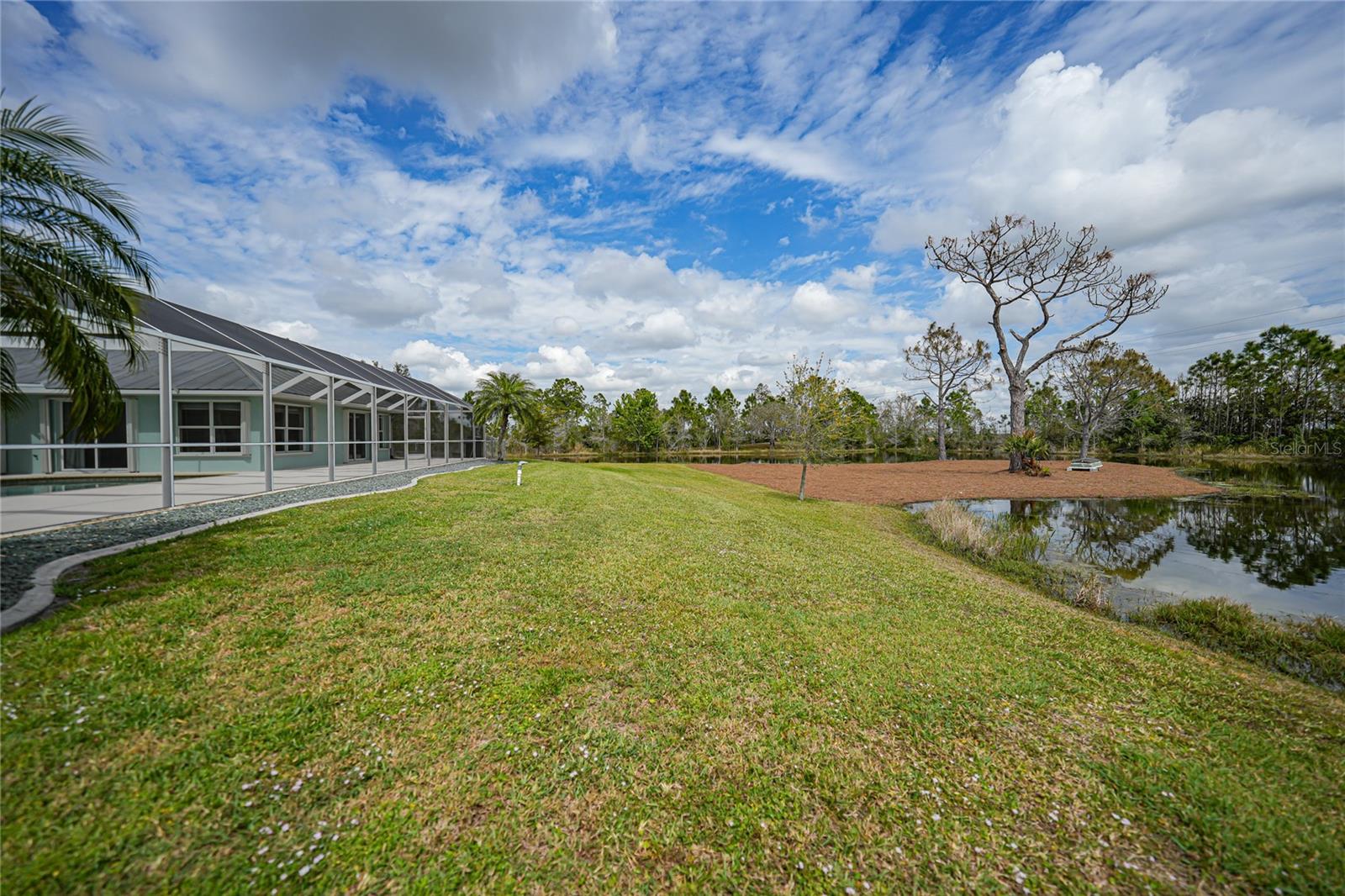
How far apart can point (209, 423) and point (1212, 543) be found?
93.0ft

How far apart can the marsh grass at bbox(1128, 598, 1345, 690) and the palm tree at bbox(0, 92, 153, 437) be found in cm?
1365

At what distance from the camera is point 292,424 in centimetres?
1775

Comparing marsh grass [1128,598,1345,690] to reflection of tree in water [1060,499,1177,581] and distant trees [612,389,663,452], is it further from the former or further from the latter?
distant trees [612,389,663,452]

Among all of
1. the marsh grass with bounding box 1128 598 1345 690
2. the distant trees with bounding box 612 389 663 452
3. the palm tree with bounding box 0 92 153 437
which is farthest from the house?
the distant trees with bounding box 612 389 663 452

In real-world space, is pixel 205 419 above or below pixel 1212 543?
above

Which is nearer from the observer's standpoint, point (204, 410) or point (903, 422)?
point (204, 410)

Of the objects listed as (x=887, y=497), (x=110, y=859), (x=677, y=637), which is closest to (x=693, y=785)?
(x=677, y=637)

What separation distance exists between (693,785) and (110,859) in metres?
2.78

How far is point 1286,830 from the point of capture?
2.87 meters

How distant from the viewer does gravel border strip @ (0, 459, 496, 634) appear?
424 cm

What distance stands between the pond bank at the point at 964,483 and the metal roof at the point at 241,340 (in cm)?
1673

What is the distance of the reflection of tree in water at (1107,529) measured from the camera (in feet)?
35.8

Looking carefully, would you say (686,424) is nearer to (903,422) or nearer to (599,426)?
(599,426)

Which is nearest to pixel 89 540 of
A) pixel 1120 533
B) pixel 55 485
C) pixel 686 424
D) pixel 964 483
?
pixel 55 485
